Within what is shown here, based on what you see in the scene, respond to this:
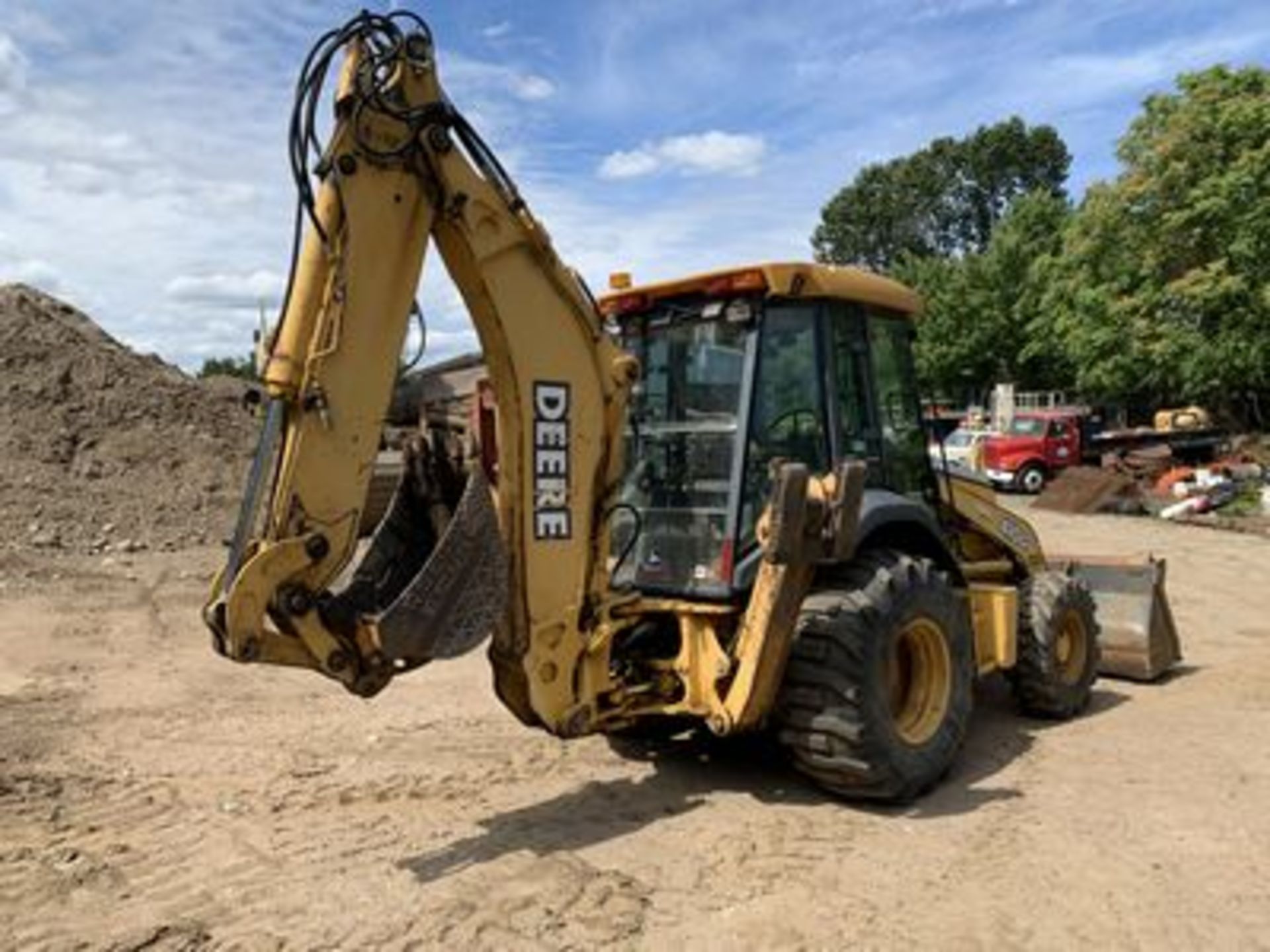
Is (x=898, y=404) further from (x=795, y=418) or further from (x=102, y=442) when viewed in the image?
(x=102, y=442)

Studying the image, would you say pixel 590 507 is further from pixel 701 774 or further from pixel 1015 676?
pixel 1015 676

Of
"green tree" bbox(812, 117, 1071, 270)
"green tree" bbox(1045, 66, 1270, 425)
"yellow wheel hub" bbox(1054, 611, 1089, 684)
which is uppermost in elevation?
"green tree" bbox(812, 117, 1071, 270)

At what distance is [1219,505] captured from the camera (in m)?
22.4

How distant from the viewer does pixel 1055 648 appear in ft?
25.0

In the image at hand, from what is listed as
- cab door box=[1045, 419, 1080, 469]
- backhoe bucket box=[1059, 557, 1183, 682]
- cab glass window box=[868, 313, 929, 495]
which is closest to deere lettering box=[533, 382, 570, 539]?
cab glass window box=[868, 313, 929, 495]

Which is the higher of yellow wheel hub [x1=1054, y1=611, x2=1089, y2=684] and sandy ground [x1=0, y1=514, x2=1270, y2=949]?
yellow wheel hub [x1=1054, y1=611, x2=1089, y2=684]

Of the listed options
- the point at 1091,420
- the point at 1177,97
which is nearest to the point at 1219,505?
the point at 1091,420

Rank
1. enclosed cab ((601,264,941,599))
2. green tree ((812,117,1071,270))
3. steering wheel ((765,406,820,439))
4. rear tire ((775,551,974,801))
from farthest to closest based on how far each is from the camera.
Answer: green tree ((812,117,1071,270)), steering wheel ((765,406,820,439)), enclosed cab ((601,264,941,599)), rear tire ((775,551,974,801))

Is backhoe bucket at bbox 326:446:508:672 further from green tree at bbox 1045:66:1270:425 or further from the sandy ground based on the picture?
green tree at bbox 1045:66:1270:425

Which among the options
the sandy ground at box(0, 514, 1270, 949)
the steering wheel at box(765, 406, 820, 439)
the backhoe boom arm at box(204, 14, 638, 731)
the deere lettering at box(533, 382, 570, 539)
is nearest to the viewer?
the sandy ground at box(0, 514, 1270, 949)

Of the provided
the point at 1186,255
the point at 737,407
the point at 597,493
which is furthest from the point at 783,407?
the point at 1186,255

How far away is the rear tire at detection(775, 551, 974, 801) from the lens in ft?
18.2

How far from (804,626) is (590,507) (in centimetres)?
109

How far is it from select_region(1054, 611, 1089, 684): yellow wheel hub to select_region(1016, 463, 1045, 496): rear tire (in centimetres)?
2064
